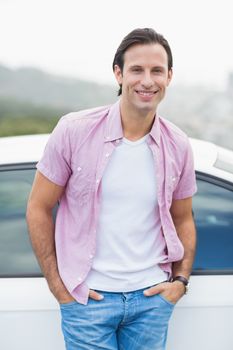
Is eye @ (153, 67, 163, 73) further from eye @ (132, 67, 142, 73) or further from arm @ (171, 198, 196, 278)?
arm @ (171, 198, 196, 278)

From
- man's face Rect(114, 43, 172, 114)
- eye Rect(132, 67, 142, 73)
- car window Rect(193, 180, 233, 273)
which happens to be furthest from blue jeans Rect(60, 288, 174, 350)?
eye Rect(132, 67, 142, 73)

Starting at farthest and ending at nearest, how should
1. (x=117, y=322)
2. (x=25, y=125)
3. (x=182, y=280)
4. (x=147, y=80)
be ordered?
(x=25, y=125) < (x=182, y=280) < (x=117, y=322) < (x=147, y=80)

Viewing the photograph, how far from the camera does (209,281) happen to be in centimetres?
317

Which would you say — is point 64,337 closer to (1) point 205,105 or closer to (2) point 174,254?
(2) point 174,254

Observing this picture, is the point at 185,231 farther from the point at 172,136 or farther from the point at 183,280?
the point at 172,136

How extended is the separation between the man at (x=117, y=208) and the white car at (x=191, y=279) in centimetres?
27

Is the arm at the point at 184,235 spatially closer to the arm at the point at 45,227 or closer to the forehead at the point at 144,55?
the arm at the point at 45,227

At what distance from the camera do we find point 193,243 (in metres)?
3.01

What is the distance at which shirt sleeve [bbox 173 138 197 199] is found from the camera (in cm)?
287

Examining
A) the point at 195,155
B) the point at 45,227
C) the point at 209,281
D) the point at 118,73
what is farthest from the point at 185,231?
the point at 118,73

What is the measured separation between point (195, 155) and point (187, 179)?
0.44 metres

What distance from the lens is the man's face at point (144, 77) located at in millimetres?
2714

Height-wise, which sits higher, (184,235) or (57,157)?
(57,157)

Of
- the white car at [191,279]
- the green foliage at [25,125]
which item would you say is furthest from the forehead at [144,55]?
the green foliage at [25,125]
